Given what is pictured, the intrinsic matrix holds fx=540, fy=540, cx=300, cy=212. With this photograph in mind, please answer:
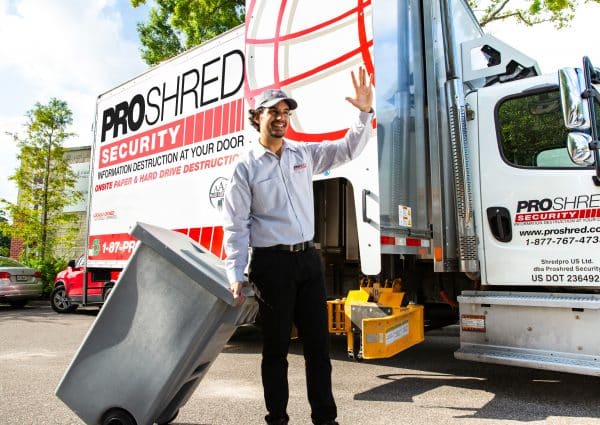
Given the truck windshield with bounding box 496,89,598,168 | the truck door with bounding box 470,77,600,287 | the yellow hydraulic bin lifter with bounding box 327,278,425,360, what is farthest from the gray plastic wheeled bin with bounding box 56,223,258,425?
the truck windshield with bounding box 496,89,598,168

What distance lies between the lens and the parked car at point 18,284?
12344 millimetres

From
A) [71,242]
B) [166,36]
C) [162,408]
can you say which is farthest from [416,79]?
[71,242]

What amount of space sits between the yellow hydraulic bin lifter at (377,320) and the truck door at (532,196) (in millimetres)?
699

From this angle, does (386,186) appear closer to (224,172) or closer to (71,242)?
(224,172)

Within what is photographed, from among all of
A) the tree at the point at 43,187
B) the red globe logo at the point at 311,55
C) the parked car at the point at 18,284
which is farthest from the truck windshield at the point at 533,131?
the tree at the point at 43,187

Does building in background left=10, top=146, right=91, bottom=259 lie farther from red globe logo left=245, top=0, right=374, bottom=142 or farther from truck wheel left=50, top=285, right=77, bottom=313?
red globe logo left=245, top=0, right=374, bottom=142

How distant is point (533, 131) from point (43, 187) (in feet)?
49.4

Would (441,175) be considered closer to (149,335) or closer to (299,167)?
(299,167)

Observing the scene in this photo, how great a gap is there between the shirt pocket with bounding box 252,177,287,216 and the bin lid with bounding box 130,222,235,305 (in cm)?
41

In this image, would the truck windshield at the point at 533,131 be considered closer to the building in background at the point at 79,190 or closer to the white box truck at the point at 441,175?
the white box truck at the point at 441,175

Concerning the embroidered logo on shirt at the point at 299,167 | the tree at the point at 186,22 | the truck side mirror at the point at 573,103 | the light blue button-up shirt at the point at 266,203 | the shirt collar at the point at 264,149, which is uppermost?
the tree at the point at 186,22

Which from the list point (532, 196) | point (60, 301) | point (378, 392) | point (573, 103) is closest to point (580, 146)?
point (573, 103)

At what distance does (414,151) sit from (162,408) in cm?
281

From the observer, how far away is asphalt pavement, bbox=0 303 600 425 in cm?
354
